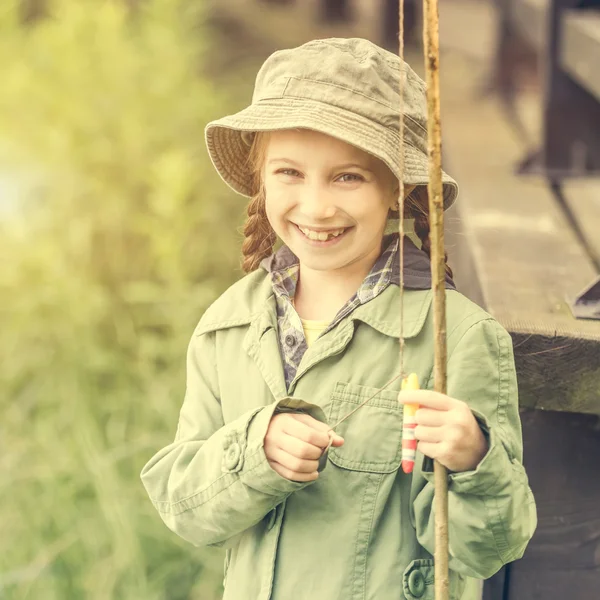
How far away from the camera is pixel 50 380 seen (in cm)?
291

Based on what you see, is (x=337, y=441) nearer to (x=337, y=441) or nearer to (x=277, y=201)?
(x=337, y=441)

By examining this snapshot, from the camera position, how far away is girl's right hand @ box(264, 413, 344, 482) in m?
1.14

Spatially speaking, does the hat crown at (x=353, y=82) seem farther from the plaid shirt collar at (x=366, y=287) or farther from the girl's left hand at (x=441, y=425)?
the girl's left hand at (x=441, y=425)

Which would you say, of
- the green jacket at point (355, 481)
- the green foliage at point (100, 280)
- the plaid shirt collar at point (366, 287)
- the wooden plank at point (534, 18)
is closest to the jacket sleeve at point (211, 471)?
the green jacket at point (355, 481)

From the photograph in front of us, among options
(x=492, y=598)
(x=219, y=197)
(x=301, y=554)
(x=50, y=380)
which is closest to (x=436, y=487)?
(x=301, y=554)

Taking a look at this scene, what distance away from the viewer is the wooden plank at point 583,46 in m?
2.21

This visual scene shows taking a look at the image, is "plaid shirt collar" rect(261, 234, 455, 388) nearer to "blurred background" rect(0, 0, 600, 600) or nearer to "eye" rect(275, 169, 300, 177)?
"eye" rect(275, 169, 300, 177)

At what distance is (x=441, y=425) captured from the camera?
3.52 ft

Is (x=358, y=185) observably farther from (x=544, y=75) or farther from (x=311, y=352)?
(x=544, y=75)

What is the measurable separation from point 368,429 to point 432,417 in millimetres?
161

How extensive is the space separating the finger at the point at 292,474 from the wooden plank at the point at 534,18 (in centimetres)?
205

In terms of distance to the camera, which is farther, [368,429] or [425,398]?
[368,429]

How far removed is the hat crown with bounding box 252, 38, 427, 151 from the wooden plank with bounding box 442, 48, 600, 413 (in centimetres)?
43

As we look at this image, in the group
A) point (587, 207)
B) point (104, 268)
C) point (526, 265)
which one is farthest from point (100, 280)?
point (526, 265)
